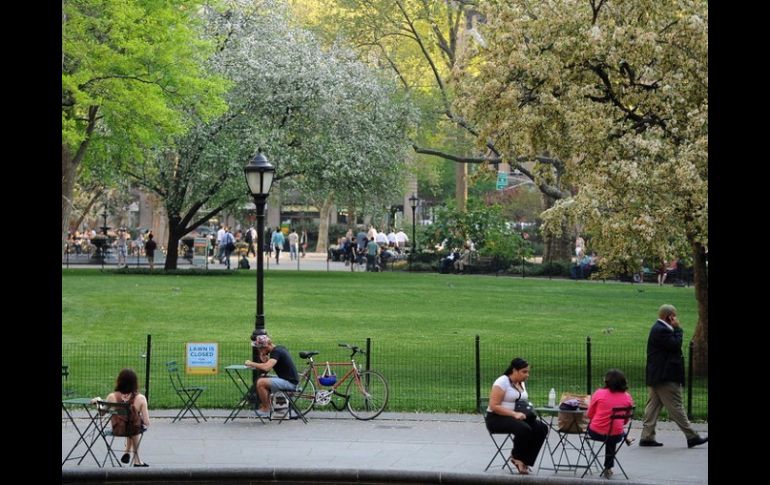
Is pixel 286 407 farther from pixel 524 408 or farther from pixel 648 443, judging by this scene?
pixel 648 443

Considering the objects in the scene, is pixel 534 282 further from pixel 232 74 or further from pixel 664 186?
pixel 664 186

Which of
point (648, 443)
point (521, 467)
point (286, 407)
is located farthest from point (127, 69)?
point (521, 467)

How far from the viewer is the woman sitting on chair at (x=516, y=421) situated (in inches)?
621

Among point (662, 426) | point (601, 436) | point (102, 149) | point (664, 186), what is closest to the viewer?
point (601, 436)

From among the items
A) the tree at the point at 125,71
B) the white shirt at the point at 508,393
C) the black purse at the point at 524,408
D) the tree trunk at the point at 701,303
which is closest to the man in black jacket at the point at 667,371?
the black purse at the point at 524,408

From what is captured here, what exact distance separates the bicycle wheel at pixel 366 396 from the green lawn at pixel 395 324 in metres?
0.39

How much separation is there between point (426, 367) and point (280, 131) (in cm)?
2485

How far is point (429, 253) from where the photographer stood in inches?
2244

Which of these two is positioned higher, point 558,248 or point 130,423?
point 558,248

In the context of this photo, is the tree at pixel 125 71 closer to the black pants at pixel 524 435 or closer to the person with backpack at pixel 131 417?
the person with backpack at pixel 131 417

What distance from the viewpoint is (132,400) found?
16.1 metres
